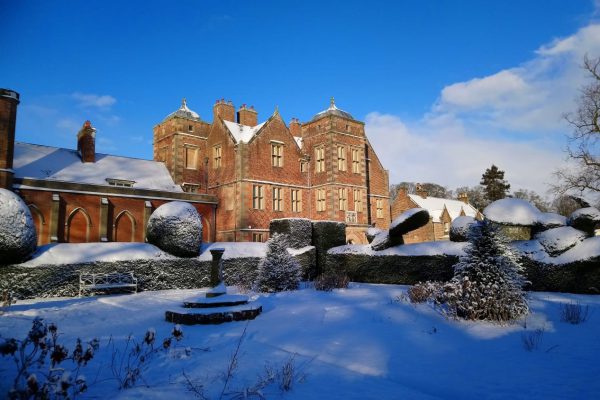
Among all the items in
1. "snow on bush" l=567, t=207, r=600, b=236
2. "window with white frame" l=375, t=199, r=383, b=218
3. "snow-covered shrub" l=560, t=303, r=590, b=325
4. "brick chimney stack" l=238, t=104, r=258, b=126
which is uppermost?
"brick chimney stack" l=238, t=104, r=258, b=126

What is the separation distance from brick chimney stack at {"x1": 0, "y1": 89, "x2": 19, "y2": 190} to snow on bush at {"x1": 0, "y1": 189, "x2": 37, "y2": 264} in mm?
9973

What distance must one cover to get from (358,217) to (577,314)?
80.4 feet

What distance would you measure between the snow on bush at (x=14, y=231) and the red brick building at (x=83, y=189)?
10.1 m

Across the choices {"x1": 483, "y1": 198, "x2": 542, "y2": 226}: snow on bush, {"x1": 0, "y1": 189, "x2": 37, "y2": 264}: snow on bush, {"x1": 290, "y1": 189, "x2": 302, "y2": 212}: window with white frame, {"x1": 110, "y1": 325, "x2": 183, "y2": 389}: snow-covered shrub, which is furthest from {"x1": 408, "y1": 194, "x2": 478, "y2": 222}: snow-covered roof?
{"x1": 110, "y1": 325, "x2": 183, "y2": 389}: snow-covered shrub

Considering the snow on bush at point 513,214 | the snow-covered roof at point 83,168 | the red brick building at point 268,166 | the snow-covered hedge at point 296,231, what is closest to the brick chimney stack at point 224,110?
the red brick building at point 268,166

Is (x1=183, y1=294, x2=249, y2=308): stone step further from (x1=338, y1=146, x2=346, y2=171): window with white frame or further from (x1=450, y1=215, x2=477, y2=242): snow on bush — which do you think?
(x1=338, y1=146, x2=346, y2=171): window with white frame

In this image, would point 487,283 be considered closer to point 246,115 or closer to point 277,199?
point 277,199

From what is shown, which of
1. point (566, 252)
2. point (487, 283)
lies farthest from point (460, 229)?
point (487, 283)

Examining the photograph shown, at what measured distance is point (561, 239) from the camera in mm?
10383

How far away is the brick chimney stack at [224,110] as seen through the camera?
3216cm

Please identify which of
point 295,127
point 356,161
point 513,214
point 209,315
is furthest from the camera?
point 295,127

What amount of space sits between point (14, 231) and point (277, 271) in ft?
25.3

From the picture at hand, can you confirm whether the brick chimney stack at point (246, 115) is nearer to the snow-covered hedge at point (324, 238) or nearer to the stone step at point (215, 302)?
the snow-covered hedge at point (324, 238)

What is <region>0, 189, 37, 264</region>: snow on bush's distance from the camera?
11211 millimetres
